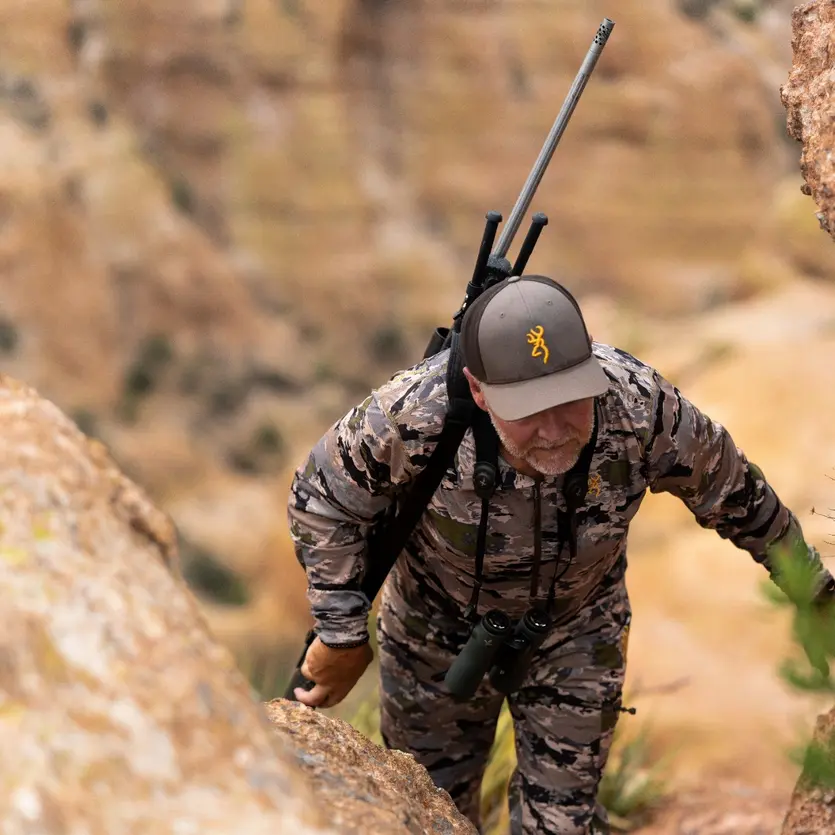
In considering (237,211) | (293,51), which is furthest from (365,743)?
(293,51)

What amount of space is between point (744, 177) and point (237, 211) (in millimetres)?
9890

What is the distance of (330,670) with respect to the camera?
2.22 m

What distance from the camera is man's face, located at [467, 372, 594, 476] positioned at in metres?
1.86

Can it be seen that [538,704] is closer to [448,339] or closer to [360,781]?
[360,781]

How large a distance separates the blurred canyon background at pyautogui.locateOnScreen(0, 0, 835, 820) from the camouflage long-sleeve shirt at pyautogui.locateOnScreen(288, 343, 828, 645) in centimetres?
955

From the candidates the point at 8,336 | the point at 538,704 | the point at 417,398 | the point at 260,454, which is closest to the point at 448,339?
the point at 417,398

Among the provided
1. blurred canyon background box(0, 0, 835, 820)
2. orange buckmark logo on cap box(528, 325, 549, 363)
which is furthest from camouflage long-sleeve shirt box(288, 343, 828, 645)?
blurred canyon background box(0, 0, 835, 820)

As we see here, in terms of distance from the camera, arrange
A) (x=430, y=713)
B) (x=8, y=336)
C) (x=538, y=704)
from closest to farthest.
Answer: (x=538, y=704)
(x=430, y=713)
(x=8, y=336)

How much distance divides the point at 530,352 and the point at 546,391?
0.08 m

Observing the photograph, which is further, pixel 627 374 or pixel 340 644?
pixel 340 644

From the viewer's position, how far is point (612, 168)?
1880 centimetres

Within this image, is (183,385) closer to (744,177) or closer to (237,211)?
(237,211)

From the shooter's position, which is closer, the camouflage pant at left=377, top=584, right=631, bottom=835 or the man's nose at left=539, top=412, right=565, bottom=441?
the man's nose at left=539, top=412, right=565, bottom=441

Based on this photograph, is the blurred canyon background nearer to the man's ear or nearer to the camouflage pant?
the camouflage pant
